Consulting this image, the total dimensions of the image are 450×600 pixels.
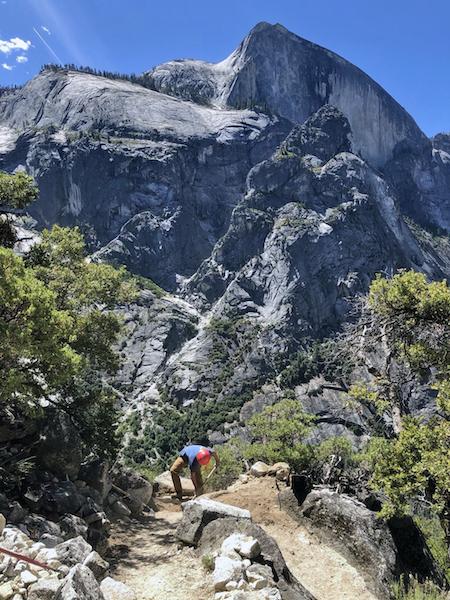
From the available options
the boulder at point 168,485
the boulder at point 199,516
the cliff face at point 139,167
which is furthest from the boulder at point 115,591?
the cliff face at point 139,167

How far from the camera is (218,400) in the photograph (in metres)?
117

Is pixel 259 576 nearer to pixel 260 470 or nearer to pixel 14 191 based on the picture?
pixel 260 470

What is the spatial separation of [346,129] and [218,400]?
12179 centimetres

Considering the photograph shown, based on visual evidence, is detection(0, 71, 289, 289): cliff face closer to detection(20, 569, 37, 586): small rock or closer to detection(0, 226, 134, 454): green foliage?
detection(0, 226, 134, 454): green foliage

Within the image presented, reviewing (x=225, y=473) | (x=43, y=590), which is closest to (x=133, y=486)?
(x=225, y=473)

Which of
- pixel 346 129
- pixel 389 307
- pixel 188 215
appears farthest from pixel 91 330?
pixel 346 129

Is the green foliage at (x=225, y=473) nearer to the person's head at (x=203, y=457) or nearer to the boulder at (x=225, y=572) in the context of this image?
the person's head at (x=203, y=457)

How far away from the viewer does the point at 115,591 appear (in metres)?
7.58

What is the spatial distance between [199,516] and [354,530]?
4105 millimetres

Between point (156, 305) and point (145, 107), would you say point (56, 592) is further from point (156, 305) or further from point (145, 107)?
point (145, 107)

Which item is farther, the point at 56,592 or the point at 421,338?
the point at 421,338

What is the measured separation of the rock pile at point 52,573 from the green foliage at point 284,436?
29.0ft

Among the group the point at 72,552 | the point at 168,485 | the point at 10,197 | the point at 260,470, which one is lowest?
the point at 168,485

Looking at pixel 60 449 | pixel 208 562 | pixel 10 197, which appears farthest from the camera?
pixel 10 197
